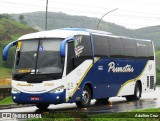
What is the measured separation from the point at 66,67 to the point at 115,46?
5914mm

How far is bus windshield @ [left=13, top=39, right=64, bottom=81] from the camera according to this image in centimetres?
1900

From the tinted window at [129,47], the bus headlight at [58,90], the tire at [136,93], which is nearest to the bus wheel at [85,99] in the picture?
the bus headlight at [58,90]

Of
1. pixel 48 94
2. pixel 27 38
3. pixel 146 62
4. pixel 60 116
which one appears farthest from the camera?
pixel 146 62

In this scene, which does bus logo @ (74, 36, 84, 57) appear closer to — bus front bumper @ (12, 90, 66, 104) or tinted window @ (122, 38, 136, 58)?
bus front bumper @ (12, 90, 66, 104)

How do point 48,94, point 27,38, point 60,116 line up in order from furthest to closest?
1. point 27,38
2. point 48,94
3. point 60,116

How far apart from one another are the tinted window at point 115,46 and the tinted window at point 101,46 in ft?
1.72

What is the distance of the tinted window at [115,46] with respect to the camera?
2408cm

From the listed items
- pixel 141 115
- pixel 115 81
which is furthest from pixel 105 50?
pixel 141 115

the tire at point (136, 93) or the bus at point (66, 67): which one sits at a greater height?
the bus at point (66, 67)

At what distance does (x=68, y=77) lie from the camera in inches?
763

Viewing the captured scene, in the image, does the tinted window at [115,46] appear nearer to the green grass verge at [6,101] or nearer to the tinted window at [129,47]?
the tinted window at [129,47]

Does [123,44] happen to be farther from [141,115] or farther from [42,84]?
[141,115]

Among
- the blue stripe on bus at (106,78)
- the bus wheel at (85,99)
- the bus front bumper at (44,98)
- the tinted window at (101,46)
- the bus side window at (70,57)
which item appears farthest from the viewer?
the tinted window at (101,46)

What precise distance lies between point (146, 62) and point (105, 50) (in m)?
5.99
